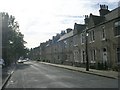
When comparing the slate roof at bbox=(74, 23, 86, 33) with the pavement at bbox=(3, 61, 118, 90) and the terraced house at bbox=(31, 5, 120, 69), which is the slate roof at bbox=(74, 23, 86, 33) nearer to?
the terraced house at bbox=(31, 5, 120, 69)

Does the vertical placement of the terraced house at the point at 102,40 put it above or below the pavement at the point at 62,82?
above

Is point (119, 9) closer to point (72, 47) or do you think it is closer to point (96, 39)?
point (96, 39)

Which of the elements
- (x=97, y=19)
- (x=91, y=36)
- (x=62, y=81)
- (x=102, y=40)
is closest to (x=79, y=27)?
(x=91, y=36)

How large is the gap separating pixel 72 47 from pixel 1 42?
18.7 m

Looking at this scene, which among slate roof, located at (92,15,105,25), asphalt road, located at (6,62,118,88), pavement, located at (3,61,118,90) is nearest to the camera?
pavement, located at (3,61,118,90)

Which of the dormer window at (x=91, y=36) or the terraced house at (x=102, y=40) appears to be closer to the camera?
the terraced house at (x=102, y=40)

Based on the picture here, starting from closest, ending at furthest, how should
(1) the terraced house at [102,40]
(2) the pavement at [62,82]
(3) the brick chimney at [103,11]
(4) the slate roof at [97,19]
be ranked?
(2) the pavement at [62,82], (1) the terraced house at [102,40], (4) the slate roof at [97,19], (3) the brick chimney at [103,11]

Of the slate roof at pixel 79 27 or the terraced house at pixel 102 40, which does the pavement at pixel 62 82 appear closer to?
the terraced house at pixel 102 40

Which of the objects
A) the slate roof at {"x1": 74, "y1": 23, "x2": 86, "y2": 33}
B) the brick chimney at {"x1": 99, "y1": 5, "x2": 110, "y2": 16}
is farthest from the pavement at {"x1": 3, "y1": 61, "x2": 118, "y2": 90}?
→ the slate roof at {"x1": 74, "y1": 23, "x2": 86, "y2": 33}

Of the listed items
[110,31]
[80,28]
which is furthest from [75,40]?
[110,31]

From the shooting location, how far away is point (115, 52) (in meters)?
31.8

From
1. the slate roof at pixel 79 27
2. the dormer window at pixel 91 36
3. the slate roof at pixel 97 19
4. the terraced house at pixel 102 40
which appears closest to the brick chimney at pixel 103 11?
the terraced house at pixel 102 40

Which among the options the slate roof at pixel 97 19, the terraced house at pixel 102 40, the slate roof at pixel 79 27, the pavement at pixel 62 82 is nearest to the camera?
the pavement at pixel 62 82

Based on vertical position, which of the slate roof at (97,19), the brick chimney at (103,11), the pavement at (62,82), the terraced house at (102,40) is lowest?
the pavement at (62,82)
